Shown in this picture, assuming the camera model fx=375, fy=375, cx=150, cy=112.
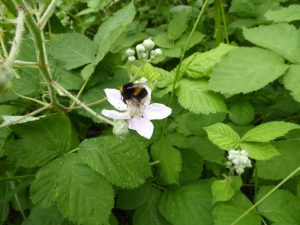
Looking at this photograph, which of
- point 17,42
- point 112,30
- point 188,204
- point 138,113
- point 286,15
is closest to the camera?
point 17,42

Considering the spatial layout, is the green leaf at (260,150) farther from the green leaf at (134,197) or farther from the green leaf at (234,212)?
the green leaf at (134,197)

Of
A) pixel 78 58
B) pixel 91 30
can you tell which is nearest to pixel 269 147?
Answer: pixel 78 58

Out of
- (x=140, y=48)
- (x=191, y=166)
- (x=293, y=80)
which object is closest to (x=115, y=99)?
(x=140, y=48)

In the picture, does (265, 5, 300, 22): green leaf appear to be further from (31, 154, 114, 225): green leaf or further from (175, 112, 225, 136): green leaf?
(31, 154, 114, 225): green leaf

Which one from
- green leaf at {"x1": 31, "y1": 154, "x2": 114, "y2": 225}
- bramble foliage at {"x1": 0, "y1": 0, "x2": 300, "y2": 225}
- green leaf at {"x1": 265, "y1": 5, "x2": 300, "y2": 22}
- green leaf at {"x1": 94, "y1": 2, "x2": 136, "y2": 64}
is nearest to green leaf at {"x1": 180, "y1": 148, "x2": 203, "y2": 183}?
bramble foliage at {"x1": 0, "y1": 0, "x2": 300, "y2": 225}

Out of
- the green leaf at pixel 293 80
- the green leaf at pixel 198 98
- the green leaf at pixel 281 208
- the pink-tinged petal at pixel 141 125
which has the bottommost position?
the green leaf at pixel 281 208

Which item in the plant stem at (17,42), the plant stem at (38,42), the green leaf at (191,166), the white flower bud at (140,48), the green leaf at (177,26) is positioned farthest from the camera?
the green leaf at (177,26)

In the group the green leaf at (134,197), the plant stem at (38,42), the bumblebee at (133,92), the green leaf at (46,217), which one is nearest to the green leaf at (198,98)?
the bumblebee at (133,92)

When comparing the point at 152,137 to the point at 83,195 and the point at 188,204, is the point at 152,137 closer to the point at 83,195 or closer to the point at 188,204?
the point at 188,204
